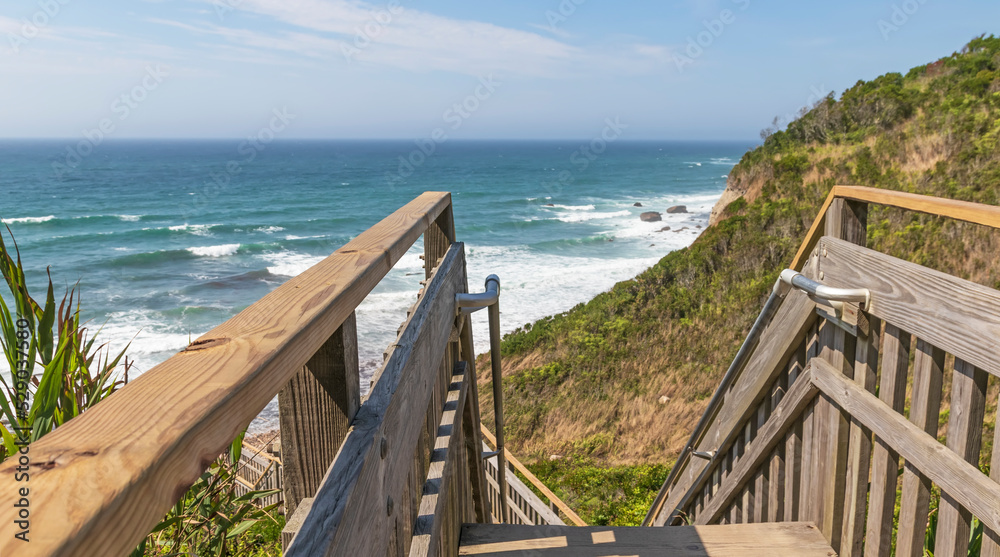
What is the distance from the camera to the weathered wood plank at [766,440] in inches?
111

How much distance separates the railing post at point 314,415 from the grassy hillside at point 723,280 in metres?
6.84

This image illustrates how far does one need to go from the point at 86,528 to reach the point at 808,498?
306cm

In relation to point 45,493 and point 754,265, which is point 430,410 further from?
point 754,265

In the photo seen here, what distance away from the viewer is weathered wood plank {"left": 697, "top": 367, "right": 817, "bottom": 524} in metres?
2.82

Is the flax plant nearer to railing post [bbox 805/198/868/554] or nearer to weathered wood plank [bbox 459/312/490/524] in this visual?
weathered wood plank [bbox 459/312/490/524]

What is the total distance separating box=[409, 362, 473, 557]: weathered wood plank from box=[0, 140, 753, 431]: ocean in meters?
1.54

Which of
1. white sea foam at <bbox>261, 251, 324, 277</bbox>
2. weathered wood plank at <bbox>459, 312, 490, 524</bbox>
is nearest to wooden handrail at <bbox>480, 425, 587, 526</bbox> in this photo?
weathered wood plank at <bbox>459, 312, 490, 524</bbox>

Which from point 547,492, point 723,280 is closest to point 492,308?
point 547,492

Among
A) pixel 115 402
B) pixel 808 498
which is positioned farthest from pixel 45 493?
pixel 808 498

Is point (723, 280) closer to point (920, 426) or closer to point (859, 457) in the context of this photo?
point (859, 457)

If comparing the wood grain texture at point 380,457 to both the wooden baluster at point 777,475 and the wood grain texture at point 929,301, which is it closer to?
the wood grain texture at point 929,301

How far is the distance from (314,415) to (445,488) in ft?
4.03

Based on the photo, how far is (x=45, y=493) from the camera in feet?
1.49

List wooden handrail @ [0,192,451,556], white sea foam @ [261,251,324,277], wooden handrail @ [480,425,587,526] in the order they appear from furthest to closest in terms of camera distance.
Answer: white sea foam @ [261,251,324,277] → wooden handrail @ [480,425,587,526] → wooden handrail @ [0,192,451,556]
